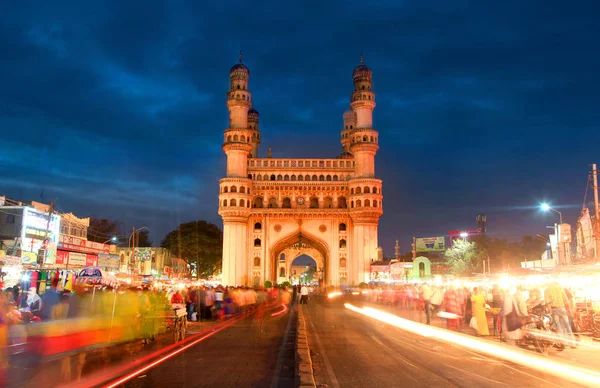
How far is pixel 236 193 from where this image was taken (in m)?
69.4

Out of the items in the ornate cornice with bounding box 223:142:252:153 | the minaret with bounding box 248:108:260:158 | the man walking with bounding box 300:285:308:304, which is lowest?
the man walking with bounding box 300:285:308:304

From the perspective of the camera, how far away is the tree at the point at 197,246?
8638cm

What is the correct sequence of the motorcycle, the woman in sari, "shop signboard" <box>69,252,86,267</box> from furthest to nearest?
"shop signboard" <box>69,252,86,267</box> < the woman in sari < the motorcycle

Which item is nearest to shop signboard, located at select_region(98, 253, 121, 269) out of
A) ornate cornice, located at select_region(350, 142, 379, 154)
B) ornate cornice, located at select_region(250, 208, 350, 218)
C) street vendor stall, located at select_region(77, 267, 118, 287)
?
street vendor stall, located at select_region(77, 267, 118, 287)

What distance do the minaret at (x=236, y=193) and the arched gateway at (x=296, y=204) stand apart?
5.0 inches

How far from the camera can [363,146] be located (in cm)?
7194

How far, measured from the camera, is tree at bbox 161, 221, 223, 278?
8638 cm

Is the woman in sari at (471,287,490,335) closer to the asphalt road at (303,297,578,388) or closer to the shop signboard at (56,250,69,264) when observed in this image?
the asphalt road at (303,297,578,388)

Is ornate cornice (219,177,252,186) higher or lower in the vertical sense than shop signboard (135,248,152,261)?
higher

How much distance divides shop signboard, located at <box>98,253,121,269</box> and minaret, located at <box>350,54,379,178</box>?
35397mm

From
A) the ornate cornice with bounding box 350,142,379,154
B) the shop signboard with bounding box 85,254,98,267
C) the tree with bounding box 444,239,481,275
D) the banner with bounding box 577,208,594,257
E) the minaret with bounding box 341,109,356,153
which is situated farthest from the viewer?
the minaret with bounding box 341,109,356,153

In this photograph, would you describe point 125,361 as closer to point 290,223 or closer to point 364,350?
point 364,350

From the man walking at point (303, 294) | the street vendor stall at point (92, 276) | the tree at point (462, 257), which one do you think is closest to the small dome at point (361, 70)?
the tree at point (462, 257)

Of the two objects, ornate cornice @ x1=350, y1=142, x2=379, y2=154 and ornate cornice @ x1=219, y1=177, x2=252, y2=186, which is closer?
ornate cornice @ x1=219, y1=177, x2=252, y2=186
